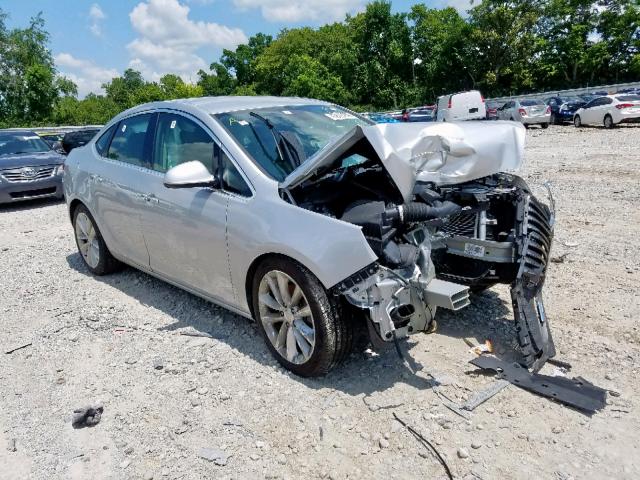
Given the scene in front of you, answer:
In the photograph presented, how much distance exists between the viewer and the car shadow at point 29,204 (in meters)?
11.0

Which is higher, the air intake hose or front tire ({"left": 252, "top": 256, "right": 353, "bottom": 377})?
the air intake hose

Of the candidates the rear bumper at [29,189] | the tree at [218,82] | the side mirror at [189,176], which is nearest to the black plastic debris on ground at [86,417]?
the side mirror at [189,176]

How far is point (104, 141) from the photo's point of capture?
520 cm

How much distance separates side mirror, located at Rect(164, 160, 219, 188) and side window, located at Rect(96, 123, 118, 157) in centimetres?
201

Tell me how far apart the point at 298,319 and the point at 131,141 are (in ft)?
8.45

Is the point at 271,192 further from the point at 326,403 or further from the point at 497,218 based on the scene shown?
the point at 497,218

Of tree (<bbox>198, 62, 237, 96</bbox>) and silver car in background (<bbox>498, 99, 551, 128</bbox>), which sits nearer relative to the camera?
silver car in background (<bbox>498, 99, 551, 128</bbox>)

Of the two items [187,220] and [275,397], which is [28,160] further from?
[275,397]

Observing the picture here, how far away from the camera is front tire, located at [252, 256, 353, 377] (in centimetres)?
304

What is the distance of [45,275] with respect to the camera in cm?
591

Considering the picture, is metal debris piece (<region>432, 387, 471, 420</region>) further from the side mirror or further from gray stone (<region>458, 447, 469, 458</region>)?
the side mirror

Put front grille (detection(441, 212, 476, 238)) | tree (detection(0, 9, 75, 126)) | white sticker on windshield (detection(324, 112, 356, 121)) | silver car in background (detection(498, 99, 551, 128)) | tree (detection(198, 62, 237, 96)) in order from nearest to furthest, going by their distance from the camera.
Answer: front grille (detection(441, 212, 476, 238)) < white sticker on windshield (detection(324, 112, 356, 121)) < silver car in background (detection(498, 99, 551, 128)) < tree (detection(0, 9, 75, 126)) < tree (detection(198, 62, 237, 96))

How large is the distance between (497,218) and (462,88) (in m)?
49.6

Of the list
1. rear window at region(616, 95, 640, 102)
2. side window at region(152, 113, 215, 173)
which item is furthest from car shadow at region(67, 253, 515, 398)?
rear window at region(616, 95, 640, 102)
